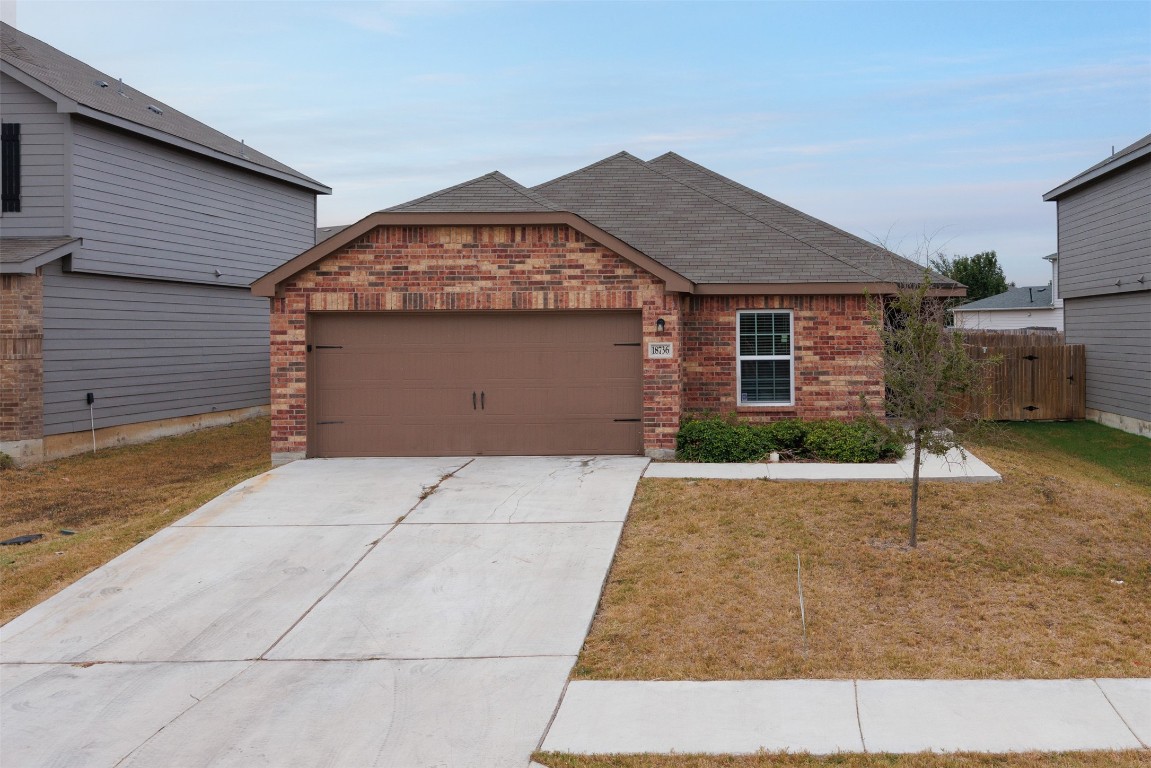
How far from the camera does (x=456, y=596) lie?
365 inches

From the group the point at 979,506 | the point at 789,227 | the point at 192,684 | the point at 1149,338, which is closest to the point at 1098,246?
the point at 1149,338

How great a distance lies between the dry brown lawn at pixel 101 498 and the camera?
1048 cm

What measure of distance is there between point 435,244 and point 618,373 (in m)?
3.54

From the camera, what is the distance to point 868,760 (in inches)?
236

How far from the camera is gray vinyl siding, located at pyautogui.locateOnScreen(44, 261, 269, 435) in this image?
1830 centimetres

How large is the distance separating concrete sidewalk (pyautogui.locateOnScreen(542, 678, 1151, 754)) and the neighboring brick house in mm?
8051

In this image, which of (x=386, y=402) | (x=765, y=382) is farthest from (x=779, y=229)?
(x=386, y=402)

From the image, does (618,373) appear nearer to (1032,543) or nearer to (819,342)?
(819,342)

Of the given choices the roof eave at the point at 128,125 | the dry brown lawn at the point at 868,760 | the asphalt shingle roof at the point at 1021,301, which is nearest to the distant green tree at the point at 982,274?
the asphalt shingle roof at the point at 1021,301

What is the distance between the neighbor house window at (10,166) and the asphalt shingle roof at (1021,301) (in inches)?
1475

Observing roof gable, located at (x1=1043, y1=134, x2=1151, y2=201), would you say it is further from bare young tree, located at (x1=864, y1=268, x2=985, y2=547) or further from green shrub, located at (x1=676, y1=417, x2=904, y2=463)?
bare young tree, located at (x1=864, y1=268, x2=985, y2=547)

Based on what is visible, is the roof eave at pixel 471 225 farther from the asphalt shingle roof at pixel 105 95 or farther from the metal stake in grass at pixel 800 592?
the asphalt shingle roof at pixel 105 95

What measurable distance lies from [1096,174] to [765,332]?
12019 mm

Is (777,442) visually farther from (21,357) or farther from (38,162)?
(38,162)
